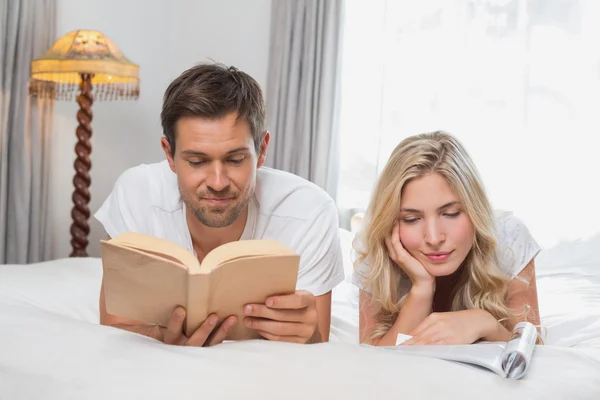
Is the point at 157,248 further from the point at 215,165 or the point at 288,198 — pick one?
the point at 288,198

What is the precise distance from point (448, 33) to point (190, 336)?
2.85m

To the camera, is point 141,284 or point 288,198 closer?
point 141,284

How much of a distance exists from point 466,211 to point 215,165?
0.57 metres

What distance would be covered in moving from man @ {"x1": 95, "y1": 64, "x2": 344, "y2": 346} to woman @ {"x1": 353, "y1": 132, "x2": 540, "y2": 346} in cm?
12

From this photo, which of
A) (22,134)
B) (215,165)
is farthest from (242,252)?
(22,134)

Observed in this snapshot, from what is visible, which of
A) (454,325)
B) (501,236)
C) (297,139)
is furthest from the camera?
(297,139)

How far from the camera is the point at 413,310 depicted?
177cm

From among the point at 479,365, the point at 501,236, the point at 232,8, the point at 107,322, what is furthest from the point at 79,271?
the point at 232,8

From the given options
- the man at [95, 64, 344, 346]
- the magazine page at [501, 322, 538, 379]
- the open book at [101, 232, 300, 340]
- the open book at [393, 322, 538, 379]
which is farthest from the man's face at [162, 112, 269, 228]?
the magazine page at [501, 322, 538, 379]

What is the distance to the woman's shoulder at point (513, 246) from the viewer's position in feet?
A: 6.00

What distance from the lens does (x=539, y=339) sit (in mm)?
1638

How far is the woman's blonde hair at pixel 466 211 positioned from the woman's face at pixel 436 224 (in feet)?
0.05

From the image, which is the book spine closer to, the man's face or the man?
the man

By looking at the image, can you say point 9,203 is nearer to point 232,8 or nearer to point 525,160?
point 232,8
